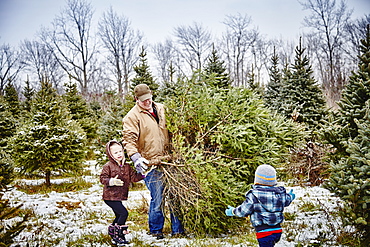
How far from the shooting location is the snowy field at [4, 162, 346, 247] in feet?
13.7

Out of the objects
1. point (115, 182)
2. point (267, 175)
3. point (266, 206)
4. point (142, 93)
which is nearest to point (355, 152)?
point (267, 175)

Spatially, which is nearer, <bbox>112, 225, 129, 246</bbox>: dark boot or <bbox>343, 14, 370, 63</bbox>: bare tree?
<bbox>112, 225, 129, 246</bbox>: dark boot

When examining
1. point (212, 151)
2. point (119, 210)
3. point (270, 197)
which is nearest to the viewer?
point (270, 197)

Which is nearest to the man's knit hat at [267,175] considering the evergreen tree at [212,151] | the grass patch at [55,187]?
the evergreen tree at [212,151]

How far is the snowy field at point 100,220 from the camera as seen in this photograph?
Result: 164 inches

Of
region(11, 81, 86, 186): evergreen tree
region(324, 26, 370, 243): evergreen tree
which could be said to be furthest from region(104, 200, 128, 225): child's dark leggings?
region(11, 81, 86, 186): evergreen tree

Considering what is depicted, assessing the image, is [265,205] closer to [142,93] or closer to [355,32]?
[142,93]

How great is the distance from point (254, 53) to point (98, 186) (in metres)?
38.9

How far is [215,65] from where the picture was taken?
1366 cm

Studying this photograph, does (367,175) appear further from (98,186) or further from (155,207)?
(98,186)

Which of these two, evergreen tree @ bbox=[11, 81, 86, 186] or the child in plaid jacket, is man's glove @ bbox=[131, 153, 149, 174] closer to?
the child in plaid jacket

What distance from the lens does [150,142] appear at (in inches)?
172

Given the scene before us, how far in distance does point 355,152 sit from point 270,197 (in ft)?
4.49

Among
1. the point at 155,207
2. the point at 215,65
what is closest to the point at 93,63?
the point at 215,65
